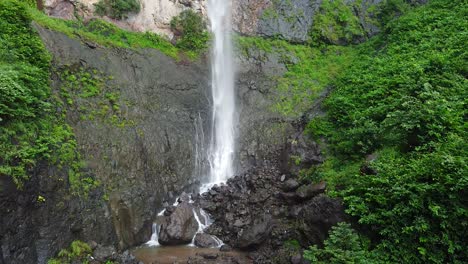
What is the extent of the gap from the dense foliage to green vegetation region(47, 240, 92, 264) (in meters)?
8.13

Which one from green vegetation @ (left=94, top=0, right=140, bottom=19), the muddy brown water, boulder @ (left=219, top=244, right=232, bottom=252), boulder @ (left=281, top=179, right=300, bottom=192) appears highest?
green vegetation @ (left=94, top=0, right=140, bottom=19)

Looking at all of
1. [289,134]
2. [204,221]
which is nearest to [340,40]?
[289,134]

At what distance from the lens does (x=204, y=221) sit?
43.4 ft

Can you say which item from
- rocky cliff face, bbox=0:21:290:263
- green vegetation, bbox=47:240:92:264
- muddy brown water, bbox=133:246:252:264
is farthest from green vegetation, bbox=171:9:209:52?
green vegetation, bbox=47:240:92:264

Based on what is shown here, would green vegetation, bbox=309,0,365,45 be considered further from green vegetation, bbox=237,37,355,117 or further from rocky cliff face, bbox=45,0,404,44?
green vegetation, bbox=237,37,355,117

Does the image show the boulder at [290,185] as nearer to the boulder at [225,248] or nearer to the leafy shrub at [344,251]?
the boulder at [225,248]

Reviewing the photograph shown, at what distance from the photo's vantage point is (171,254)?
11.3m

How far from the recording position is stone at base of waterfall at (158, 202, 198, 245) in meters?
11.9

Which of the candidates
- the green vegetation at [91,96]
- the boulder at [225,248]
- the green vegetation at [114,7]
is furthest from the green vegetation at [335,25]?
the boulder at [225,248]

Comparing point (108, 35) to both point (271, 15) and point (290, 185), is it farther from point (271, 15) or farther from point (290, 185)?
point (290, 185)

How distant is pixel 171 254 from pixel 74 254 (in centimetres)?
315

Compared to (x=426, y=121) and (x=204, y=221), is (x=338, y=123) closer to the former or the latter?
(x=426, y=121)

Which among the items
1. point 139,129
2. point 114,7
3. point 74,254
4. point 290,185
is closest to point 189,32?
point 114,7

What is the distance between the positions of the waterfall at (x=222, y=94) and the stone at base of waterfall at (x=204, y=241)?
358cm
